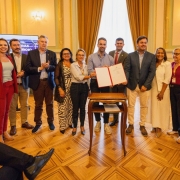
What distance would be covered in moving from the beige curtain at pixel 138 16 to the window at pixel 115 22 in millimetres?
203

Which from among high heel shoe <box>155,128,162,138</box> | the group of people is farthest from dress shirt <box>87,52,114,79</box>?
high heel shoe <box>155,128,162,138</box>

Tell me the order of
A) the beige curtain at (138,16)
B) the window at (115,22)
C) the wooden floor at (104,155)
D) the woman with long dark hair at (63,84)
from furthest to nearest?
the window at (115,22)
the beige curtain at (138,16)
the woman with long dark hair at (63,84)
the wooden floor at (104,155)

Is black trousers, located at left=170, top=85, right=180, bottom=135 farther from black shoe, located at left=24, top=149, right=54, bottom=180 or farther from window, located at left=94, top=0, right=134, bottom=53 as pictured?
window, located at left=94, top=0, right=134, bottom=53

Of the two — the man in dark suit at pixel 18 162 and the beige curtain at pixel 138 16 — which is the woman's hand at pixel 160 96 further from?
the beige curtain at pixel 138 16

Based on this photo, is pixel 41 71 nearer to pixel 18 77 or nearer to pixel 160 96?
pixel 18 77

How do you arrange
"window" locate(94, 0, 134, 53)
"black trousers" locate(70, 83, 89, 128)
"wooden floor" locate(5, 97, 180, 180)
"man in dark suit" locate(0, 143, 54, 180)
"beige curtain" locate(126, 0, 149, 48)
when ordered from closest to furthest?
1. "man in dark suit" locate(0, 143, 54, 180)
2. "wooden floor" locate(5, 97, 180, 180)
3. "black trousers" locate(70, 83, 89, 128)
4. "beige curtain" locate(126, 0, 149, 48)
5. "window" locate(94, 0, 134, 53)

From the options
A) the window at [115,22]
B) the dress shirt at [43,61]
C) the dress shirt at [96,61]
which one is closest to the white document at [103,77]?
the dress shirt at [96,61]

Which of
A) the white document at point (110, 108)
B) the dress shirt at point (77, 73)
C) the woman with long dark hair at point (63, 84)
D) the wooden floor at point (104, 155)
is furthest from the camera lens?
the woman with long dark hair at point (63, 84)

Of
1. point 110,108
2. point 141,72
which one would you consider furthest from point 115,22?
point 110,108

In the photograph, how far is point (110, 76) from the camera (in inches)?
100

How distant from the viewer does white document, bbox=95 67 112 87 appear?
2516mm

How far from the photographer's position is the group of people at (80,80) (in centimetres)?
279

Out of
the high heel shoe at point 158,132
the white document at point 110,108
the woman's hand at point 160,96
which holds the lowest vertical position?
the high heel shoe at point 158,132

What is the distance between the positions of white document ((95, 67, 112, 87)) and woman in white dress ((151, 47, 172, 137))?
0.86m
